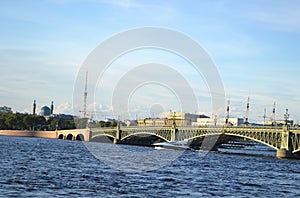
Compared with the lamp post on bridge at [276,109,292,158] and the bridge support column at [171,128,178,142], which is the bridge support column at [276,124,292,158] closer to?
the lamp post on bridge at [276,109,292,158]

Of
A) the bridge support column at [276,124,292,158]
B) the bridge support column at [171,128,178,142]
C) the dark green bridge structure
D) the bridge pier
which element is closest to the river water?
the bridge support column at [276,124,292,158]

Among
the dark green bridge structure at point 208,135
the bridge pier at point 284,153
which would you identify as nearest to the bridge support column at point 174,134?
the dark green bridge structure at point 208,135

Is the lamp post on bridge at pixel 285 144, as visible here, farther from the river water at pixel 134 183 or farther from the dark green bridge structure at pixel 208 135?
the river water at pixel 134 183

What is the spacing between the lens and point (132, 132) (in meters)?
140

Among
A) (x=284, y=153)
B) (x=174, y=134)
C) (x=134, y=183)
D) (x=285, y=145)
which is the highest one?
(x=174, y=134)

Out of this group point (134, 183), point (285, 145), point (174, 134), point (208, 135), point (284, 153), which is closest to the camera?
point (134, 183)

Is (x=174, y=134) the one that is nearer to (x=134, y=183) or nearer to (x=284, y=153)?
(x=284, y=153)

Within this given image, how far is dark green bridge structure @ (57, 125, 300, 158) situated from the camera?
3474 inches

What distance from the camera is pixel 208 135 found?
361 feet

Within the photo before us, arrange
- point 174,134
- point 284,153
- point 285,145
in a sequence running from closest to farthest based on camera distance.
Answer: point 284,153
point 285,145
point 174,134

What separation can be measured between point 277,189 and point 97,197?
53.1ft

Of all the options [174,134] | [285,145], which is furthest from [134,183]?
[174,134]

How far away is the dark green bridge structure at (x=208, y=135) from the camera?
88.2 metres

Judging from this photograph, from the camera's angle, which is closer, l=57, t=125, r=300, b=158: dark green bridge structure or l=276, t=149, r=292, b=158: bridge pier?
l=276, t=149, r=292, b=158: bridge pier
